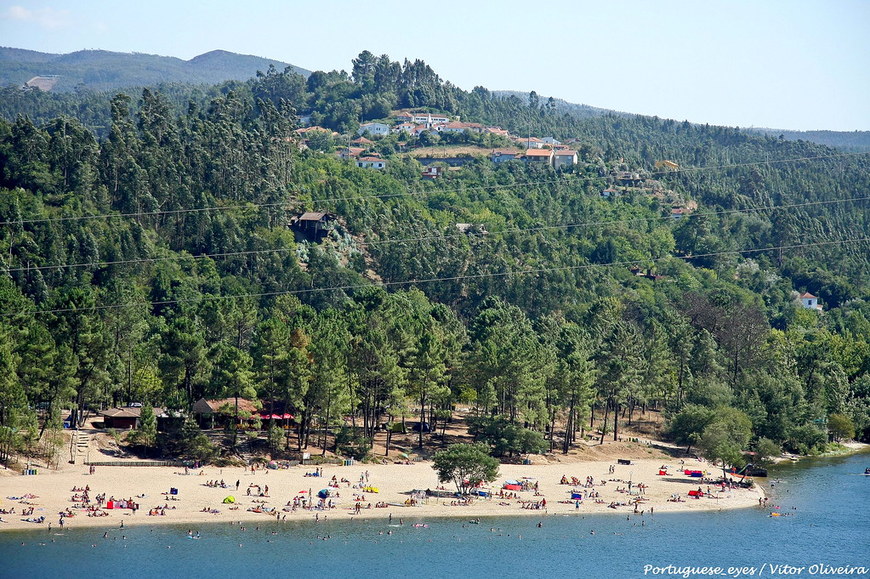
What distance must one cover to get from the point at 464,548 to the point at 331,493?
42.1 ft

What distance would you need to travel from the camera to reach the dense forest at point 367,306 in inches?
3627

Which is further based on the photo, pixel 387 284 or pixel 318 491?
pixel 387 284

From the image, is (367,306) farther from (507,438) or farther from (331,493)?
(331,493)

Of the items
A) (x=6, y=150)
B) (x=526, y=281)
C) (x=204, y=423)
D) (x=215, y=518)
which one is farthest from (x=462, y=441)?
(x=6, y=150)

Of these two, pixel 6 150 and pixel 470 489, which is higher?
pixel 6 150

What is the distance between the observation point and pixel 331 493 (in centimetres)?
8388

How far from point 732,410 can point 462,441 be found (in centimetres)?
2507

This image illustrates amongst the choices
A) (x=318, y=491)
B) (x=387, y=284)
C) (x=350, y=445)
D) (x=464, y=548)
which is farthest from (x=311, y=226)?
(x=464, y=548)

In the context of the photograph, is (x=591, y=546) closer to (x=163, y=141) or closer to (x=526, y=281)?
(x=526, y=281)

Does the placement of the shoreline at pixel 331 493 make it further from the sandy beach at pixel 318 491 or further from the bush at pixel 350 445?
the bush at pixel 350 445

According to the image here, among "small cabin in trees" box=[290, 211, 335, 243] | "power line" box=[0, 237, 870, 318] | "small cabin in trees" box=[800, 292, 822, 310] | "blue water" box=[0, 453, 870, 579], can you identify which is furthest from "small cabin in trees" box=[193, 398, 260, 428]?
"small cabin in trees" box=[800, 292, 822, 310]

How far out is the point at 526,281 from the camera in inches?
6181

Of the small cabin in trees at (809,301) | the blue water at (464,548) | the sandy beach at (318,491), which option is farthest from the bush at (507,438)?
the small cabin in trees at (809,301)

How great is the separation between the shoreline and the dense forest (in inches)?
154
